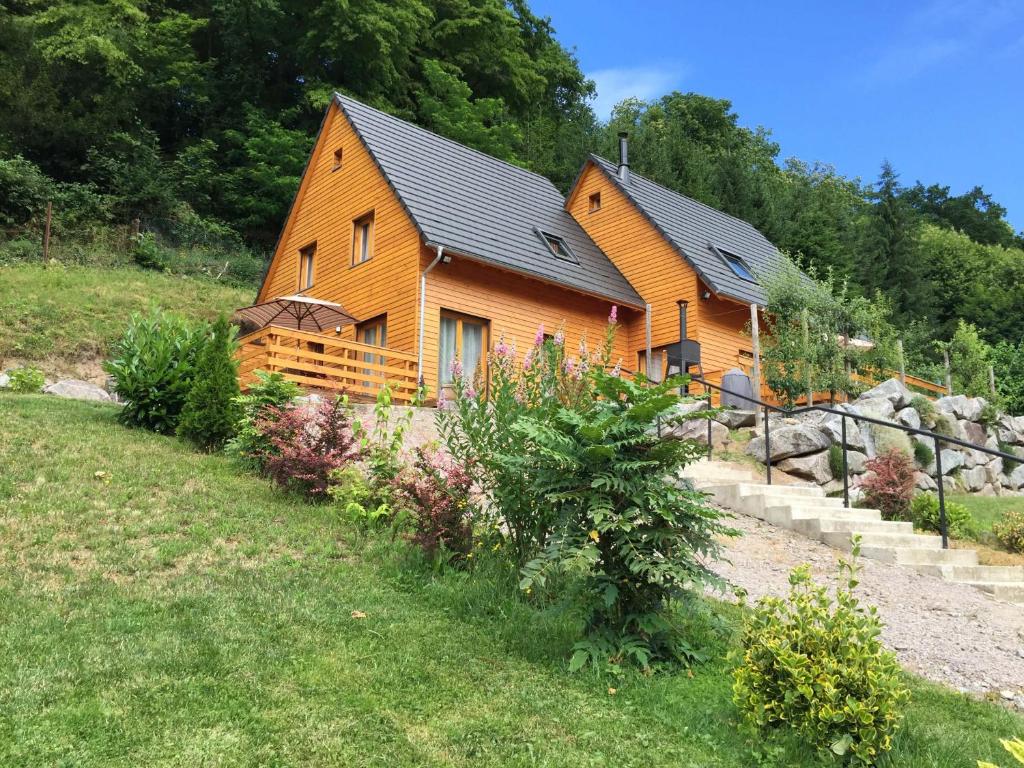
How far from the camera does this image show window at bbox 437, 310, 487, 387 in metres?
15.8

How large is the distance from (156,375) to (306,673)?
7.13 m

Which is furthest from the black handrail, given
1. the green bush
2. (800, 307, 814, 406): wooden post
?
the green bush

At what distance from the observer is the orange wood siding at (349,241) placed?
16.0m

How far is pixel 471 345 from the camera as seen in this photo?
647 inches

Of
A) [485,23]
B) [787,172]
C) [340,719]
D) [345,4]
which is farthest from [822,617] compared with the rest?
[787,172]

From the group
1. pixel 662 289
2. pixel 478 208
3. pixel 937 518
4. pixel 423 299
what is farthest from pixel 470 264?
pixel 937 518

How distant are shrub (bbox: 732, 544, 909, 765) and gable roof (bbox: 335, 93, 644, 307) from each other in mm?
12003

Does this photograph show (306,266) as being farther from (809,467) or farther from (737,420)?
(809,467)

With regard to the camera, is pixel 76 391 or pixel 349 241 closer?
pixel 76 391

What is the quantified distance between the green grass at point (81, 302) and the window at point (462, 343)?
5.31 meters

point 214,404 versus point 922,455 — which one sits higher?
point 214,404

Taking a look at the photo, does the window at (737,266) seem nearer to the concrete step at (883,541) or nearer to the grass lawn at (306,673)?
the concrete step at (883,541)

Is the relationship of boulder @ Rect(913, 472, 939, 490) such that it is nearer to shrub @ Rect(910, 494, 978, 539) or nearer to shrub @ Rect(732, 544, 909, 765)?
shrub @ Rect(910, 494, 978, 539)

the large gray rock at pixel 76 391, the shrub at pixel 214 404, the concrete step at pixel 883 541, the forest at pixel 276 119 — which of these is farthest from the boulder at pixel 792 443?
the forest at pixel 276 119
